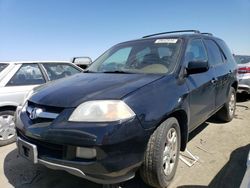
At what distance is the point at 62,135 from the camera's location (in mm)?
2518

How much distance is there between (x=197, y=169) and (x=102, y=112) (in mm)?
1739

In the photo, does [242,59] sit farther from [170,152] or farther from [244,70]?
[170,152]

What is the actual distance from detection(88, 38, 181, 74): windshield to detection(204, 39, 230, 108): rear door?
109 centimetres

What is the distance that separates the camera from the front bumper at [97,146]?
2438 millimetres

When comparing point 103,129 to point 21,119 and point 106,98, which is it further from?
point 21,119

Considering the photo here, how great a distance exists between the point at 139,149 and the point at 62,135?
72 centimetres

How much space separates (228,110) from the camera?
5621 millimetres

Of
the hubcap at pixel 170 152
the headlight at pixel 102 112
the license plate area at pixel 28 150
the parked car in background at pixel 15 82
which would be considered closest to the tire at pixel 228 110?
the hubcap at pixel 170 152

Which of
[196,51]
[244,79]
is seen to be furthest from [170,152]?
[244,79]

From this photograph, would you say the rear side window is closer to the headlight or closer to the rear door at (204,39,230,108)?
the rear door at (204,39,230,108)

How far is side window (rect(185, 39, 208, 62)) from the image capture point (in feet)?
12.5

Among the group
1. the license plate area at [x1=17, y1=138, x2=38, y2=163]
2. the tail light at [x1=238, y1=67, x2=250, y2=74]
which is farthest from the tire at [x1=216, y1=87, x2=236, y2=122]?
the license plate area at [x1=17, y1=138, x2=38, y2=163]

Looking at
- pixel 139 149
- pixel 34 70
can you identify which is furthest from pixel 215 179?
pixel 34 70

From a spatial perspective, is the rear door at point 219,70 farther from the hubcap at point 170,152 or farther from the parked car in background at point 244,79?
the parked car in background at point 244,79
